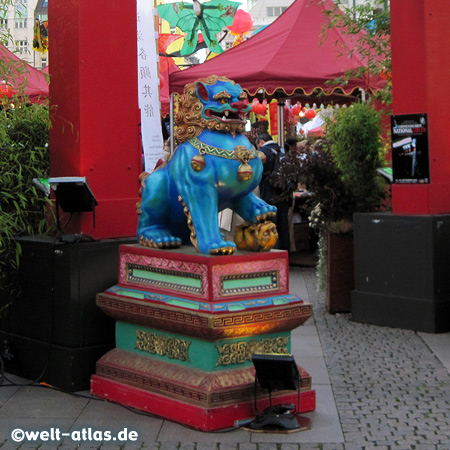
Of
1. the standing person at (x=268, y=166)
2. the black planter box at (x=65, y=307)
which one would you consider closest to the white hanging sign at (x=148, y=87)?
the black planter box at (x=65, y=307)

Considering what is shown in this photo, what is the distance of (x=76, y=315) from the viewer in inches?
195

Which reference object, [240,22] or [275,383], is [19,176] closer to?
[275,383]

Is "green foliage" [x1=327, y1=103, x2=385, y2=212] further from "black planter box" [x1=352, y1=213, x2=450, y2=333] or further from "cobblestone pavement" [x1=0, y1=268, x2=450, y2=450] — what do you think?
"cobblestone pavement" [x1=0, y1=268, x2=450, y2=450]

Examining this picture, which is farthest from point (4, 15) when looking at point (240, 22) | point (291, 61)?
point (240, 22)

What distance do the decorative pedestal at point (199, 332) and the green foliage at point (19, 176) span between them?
3.31ft

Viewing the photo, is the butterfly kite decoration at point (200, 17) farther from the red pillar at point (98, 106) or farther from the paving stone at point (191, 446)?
the paving stone at point (191, 446)

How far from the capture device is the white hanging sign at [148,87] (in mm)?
6941

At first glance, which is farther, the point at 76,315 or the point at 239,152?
the point at 76,315

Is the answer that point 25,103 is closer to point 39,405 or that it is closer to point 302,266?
point 39,405

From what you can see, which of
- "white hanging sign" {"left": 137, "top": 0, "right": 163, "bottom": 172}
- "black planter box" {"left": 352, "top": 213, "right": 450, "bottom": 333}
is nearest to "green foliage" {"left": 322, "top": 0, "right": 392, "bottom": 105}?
"white hanging sign" {"left": 137, "top": 0, "right": 163, "bottom": 172}

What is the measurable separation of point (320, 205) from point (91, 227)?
3379mm

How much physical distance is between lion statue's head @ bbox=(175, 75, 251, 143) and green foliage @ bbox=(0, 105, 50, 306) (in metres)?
1.26

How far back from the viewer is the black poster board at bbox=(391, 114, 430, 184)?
6.97 meters

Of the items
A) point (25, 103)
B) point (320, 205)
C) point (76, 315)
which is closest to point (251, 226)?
point (76, 315)
